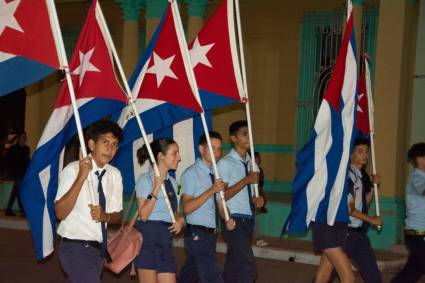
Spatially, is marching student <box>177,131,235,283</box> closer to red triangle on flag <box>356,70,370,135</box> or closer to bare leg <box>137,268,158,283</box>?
bare leg <box>137,268,158,283</box>

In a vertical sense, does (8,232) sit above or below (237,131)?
below

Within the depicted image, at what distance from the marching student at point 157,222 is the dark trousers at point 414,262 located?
237 centimetres

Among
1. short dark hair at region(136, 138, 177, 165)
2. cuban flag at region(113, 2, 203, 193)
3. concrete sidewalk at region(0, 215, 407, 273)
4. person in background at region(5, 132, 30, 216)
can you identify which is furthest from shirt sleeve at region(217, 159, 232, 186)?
person in background at region(5, 132, 30, 216)

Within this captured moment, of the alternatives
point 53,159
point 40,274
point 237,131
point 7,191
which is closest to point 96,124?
point 53,159

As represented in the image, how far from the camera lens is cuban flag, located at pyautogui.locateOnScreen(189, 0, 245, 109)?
23.4 ft

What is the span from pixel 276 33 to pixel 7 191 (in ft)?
22.7

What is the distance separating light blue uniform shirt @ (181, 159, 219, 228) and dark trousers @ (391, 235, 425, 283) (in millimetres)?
1977

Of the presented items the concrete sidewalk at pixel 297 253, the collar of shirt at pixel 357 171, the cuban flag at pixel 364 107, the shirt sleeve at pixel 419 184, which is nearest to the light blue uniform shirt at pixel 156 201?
the collar of shirt at pixel 357 171

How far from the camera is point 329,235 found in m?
6.49

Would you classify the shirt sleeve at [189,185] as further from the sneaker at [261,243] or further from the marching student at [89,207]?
the sneaker at [261,243]

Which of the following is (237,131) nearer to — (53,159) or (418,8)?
(53,159)

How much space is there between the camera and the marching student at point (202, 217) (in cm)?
617

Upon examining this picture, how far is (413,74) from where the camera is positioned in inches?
447

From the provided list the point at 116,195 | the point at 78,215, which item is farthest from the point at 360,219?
the point at 78,215
